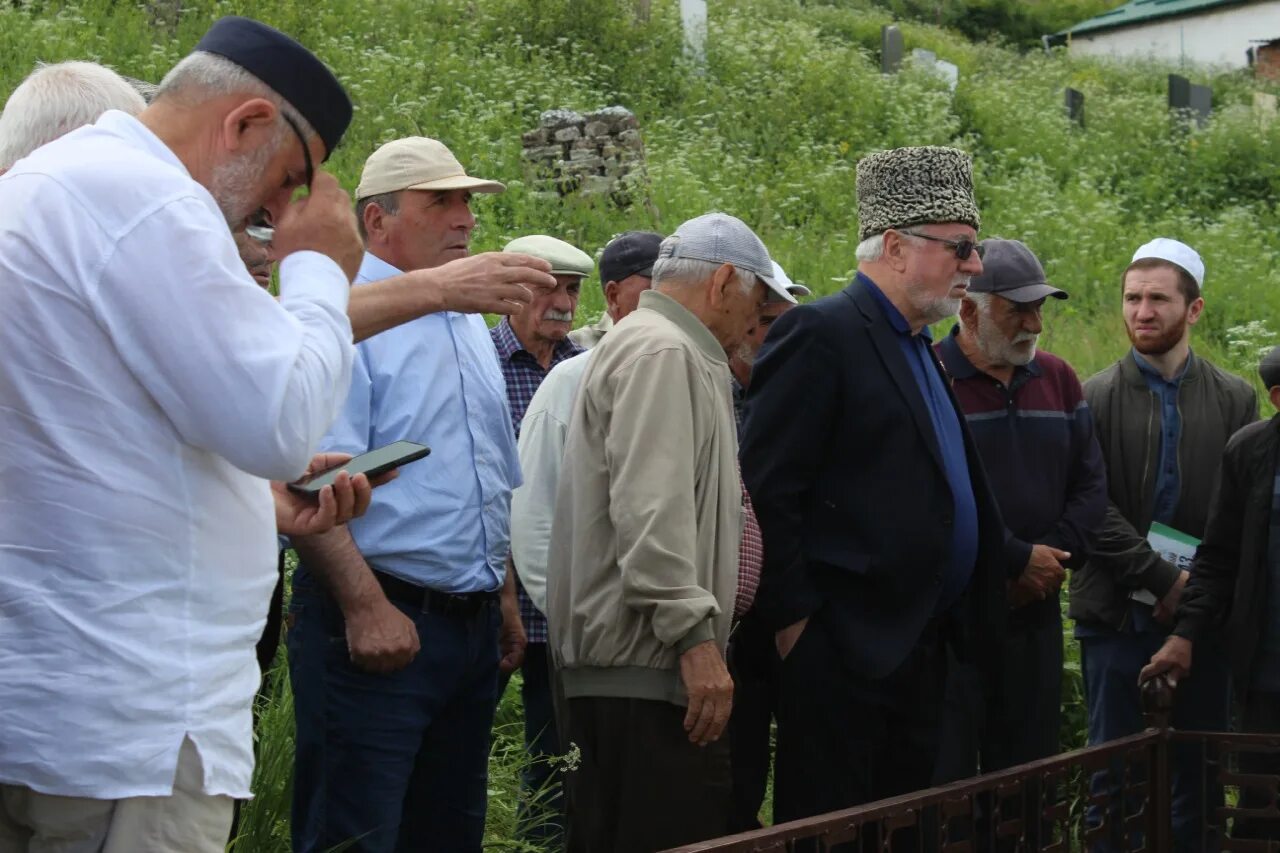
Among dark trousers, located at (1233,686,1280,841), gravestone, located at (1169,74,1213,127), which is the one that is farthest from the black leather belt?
gravestone, located at (1169,74,1213,127)

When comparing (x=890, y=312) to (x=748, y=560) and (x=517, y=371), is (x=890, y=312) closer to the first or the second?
(x=748, y=560)

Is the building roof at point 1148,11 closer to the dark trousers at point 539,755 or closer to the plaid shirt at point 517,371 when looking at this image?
the plaid shirt at point 517,371

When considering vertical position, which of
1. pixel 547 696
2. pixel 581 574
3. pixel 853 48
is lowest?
pixel 547 696

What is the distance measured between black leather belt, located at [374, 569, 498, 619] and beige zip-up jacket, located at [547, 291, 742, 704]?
0.77 ft

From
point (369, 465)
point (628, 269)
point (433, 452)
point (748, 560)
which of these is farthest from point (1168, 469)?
point (369, 465)

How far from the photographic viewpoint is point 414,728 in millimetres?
3268

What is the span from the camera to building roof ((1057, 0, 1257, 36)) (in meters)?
29.7

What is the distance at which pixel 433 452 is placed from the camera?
335 cm

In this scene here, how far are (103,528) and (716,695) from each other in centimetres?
168

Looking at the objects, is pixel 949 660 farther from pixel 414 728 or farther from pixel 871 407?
pixel 414 728

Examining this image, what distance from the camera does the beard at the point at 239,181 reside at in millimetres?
2084

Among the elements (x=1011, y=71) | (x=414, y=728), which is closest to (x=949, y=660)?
(x=414, y=728)

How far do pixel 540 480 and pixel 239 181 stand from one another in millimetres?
2149

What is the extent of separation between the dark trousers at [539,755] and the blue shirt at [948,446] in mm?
1192
